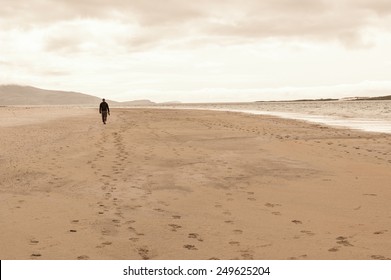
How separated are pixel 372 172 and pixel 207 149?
22.4ft

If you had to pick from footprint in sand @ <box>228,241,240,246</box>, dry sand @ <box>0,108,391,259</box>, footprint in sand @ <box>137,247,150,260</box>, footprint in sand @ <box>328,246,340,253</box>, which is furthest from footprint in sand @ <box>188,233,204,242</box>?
footprint in sand @ <box>328,246,340,253</box>

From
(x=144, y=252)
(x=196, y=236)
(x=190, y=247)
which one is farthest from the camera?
(x=196, y=236)

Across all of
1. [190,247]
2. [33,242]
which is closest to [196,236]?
[190,247]

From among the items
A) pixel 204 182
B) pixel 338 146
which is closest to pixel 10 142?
pixel 204 182

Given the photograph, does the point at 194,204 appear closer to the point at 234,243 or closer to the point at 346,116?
the point at 234,243

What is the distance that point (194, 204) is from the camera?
8477 millimetres

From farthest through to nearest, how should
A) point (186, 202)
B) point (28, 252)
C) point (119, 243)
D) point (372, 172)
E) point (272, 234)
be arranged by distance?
point (372, 172) → point (186, 202) → point (272, 234) → point (119, 243) → point (28, 252)

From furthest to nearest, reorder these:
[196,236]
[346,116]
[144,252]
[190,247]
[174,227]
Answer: [346,116]
[174,227]
[196,236]
[190,247]
[144,252]

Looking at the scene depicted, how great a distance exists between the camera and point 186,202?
28.3 ft

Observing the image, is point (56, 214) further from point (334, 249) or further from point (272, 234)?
point (334, 249)

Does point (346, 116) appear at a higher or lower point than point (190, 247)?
higher

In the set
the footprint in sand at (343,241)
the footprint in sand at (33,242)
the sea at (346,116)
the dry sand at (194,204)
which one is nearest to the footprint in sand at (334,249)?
the dry sand at (194,204)

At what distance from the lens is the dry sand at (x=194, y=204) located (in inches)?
238

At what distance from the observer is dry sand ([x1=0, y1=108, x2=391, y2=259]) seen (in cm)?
605
